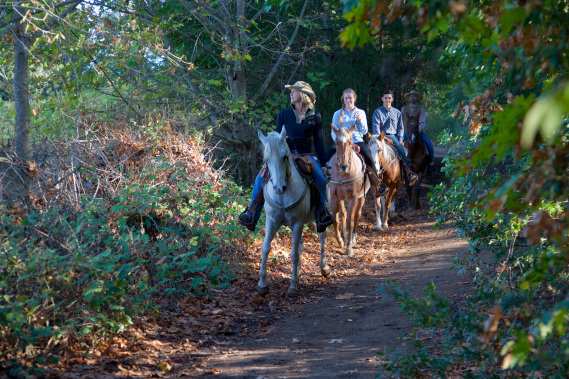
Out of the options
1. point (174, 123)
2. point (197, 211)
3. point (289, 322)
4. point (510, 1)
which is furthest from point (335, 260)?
point (510, 1)

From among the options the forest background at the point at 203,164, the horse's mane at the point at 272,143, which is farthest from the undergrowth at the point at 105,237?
the horse's mane at the point at 272,143

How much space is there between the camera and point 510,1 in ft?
9.79

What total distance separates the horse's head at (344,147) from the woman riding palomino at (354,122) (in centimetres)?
41

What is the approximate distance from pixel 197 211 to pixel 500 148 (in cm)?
743

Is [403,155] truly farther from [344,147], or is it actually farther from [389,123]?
[344,147]

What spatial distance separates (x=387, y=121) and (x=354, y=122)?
2.97m

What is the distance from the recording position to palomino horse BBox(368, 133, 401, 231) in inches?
493

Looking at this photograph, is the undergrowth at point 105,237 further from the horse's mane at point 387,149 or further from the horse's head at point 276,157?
the horse's mane at point 387,149

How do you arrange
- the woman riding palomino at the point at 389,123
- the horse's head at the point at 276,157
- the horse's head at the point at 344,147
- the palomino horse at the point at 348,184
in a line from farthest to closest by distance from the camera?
1. the woman riding palomino at the point at 389,123
2. the palomino horse at the point at 348,184
3. the horse's head at the point at 344,147
4. the horse's head at the point at 276,157

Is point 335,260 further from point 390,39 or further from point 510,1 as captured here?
point 390,39

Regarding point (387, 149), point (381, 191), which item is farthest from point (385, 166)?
point (381, 191)

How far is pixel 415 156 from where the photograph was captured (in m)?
15.9

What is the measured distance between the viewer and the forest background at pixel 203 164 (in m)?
2.72

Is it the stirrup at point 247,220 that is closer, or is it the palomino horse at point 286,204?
the palomino horse at point 286,204
